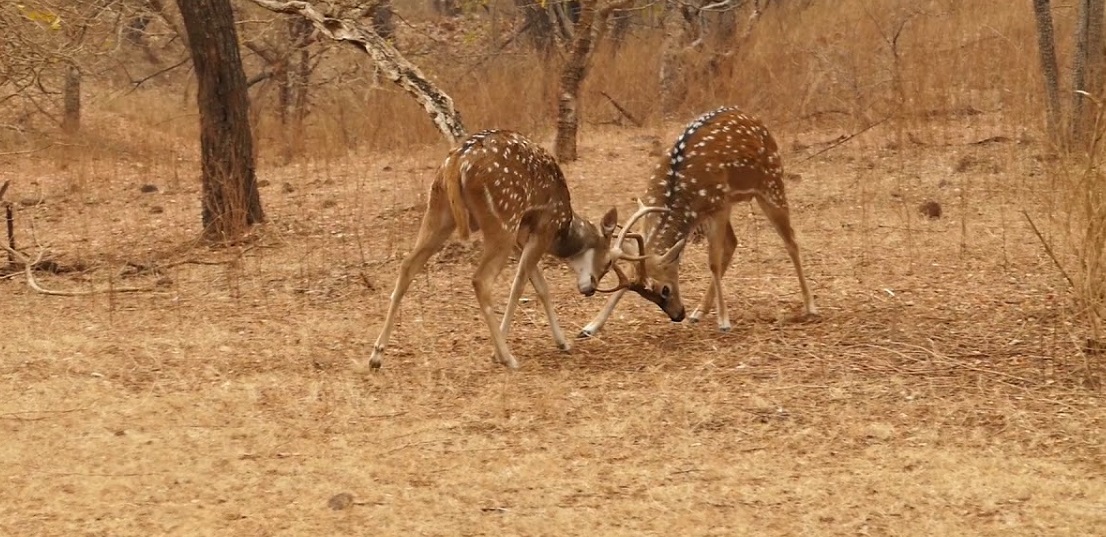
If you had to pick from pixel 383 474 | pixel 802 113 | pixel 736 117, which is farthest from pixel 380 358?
pixel 802 113

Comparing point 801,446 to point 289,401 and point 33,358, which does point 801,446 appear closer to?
point 289,401

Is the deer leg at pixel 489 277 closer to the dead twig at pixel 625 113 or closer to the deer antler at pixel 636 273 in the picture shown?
the deer antler at pixel 636 273

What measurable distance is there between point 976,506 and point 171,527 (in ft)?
10.6

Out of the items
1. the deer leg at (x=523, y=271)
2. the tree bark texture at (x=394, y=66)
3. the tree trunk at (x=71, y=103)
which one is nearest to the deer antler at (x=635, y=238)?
the deer leg at (x=523, y=271)

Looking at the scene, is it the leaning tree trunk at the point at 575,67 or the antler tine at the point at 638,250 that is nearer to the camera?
the antler tine at the point at 638,250

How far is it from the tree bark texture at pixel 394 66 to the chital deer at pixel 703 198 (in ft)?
8.38

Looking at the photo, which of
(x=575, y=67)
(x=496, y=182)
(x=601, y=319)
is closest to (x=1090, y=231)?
(x=601, y=319)

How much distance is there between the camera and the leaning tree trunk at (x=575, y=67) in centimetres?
1241

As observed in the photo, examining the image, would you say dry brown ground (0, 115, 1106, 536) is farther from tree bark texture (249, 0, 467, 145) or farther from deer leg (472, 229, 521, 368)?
tree bark texture (249, 0, 467, 145)

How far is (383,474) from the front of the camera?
5.81m

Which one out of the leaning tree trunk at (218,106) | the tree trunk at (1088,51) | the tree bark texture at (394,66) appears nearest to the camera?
the tree bark texture at (394,66)

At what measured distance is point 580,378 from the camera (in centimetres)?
725

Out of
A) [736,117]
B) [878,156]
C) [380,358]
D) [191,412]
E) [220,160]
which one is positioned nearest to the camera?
[191,412]

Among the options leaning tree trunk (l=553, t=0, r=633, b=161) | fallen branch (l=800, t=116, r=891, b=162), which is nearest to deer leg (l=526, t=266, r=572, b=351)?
leaning tree trunk (l=553, t=0, r=633, b=161)
